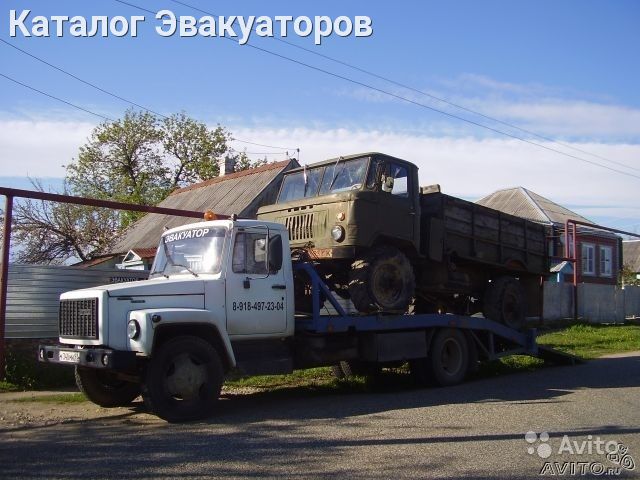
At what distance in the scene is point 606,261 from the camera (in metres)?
37.2

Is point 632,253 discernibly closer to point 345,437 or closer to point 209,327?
point 209,327

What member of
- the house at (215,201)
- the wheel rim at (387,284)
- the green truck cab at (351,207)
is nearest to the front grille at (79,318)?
the green truck cab at (351,207)

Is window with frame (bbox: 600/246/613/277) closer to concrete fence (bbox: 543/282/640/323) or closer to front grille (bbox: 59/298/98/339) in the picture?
concrete fence (bbox: 543/282/640/323)

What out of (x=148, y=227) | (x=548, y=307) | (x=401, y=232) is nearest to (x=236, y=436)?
(x=401, y=232)

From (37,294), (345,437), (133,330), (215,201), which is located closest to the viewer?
(345,437)

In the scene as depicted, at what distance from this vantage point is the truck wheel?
10.9 m

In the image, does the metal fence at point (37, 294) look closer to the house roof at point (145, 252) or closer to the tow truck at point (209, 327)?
the tow truck at point (209, 327)

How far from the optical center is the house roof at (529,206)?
1378 inches

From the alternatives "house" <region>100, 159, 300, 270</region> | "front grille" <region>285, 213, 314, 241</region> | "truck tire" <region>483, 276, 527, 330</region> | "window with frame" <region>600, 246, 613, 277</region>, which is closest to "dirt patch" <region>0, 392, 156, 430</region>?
"front grille" <region>285, 213, 314, 241</region>

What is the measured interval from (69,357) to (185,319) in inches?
55.5

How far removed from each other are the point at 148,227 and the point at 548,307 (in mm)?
15634

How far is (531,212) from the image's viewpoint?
35500mm

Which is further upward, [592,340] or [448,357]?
[448,357]
